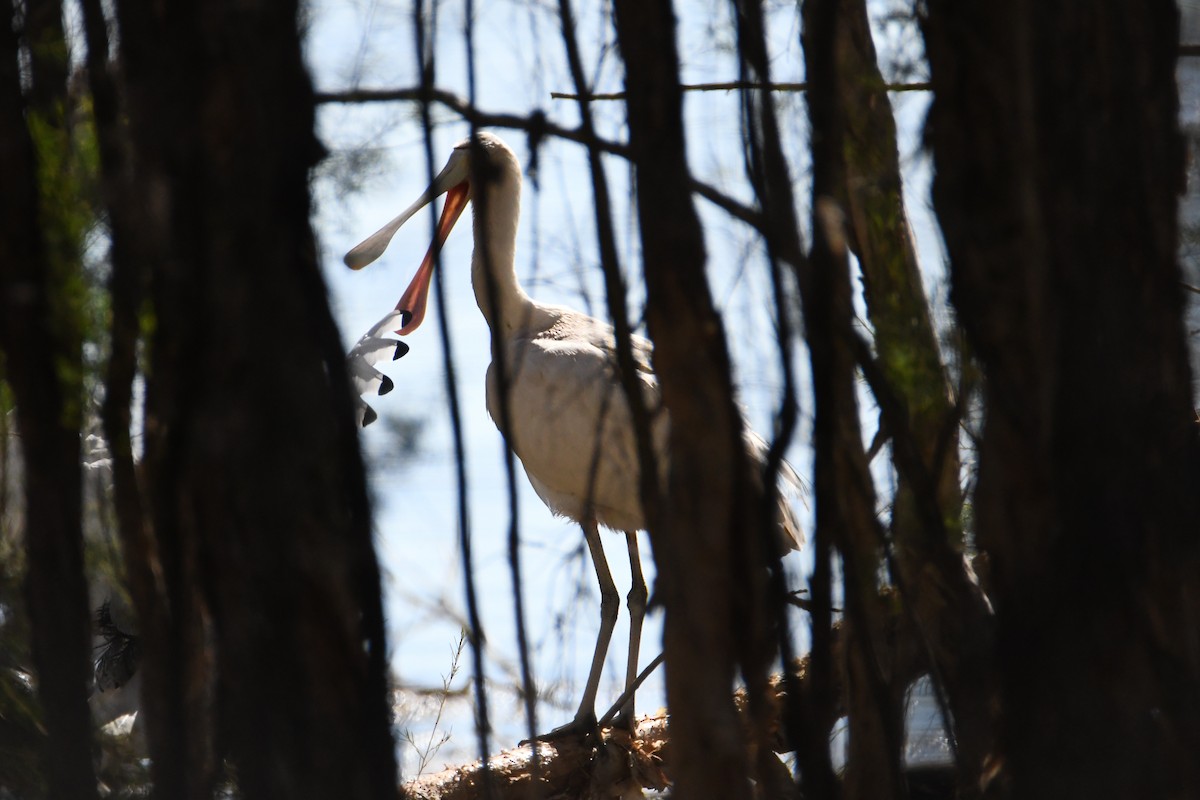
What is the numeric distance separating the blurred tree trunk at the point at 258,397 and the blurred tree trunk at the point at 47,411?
11.6 inches

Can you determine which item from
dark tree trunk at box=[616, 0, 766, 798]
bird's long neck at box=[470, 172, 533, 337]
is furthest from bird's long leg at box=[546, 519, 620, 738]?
dark tree trunk at box=[616, 0, 766, 798]

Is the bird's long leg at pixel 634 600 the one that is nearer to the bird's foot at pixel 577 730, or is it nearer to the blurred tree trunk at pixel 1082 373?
the bird's foot at pixel 577 730

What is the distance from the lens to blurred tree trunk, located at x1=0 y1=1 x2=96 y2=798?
1.73 metres

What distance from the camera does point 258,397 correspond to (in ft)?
4.77

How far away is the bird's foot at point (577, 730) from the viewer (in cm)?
570

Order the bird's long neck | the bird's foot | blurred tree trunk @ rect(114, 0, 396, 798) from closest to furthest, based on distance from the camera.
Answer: blurred tree trunk @ rect(114, 0, 396, 798)
the bird's foot
the bird's long neck

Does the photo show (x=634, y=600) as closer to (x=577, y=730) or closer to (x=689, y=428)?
(x=577, y=730)

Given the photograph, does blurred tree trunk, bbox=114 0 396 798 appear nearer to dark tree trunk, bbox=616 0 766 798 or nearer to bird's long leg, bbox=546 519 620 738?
dark tree trunk, bbox=616 0 766 798

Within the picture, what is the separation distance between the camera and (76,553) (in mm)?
1765

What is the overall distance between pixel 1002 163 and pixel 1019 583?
466 mm

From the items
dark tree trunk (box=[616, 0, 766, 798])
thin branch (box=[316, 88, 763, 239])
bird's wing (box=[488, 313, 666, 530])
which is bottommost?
dark tree trunk (box=[616, 0, 766, 798])

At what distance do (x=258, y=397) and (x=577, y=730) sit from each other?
14.8ft

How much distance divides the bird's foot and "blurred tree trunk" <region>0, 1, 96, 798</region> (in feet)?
12.9

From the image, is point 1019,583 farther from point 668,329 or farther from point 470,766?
point 470,766
